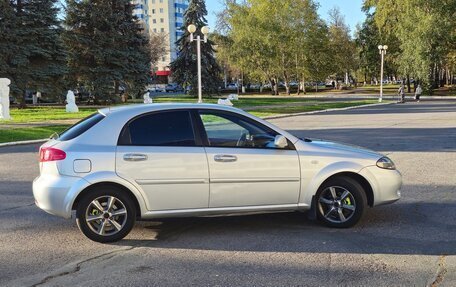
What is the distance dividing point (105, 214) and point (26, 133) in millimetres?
14861

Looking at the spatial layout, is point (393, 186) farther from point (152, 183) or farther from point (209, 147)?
point (152, 183)

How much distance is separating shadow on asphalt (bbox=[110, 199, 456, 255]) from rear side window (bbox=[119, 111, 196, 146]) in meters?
1.16

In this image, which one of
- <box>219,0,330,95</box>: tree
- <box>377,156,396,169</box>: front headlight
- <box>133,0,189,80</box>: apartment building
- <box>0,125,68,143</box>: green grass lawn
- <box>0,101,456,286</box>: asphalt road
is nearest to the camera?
<box>0,101,456,286</box>: asphalt road

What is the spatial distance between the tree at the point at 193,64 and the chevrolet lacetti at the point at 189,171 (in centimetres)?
4667

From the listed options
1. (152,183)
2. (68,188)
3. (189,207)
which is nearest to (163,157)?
(152,183)

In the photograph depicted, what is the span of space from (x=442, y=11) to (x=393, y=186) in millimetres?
51628

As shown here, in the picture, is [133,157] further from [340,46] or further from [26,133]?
[340,46]

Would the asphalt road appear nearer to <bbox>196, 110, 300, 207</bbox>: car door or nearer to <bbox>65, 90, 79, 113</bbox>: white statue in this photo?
<bbox>196, 110, 300, 207</bbox>: car door

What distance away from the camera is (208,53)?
54.2 m

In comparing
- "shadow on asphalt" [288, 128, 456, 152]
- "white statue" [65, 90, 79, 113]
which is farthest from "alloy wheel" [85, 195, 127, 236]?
"white statue" [65, 90, 79, 113]

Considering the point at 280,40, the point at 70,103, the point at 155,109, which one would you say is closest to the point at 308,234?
the point at 155,109

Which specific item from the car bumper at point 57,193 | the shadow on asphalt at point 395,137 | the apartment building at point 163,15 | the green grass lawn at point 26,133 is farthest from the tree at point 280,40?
the apartment building at point 163,15

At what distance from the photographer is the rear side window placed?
5.58m

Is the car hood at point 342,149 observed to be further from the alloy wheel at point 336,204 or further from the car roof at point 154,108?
the car roof at point 154,108
